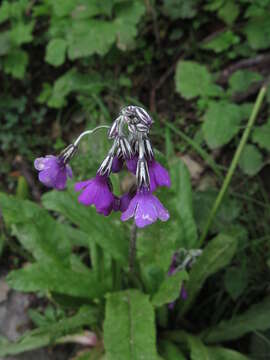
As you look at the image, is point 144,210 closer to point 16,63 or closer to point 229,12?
point 229,12

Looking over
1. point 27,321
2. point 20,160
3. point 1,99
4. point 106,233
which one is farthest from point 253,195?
point 1,99

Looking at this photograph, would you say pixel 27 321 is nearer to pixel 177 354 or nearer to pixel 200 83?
pixel 177 354

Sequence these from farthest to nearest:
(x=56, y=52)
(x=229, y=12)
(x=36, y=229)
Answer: (x=56, y=52)
(x=229, y=12)
(x=36, y=229)

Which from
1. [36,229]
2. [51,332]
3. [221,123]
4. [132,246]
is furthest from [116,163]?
[221,123]

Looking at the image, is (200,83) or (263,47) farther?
(263,47)

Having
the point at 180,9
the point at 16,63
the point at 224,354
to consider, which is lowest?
the point at 224,354

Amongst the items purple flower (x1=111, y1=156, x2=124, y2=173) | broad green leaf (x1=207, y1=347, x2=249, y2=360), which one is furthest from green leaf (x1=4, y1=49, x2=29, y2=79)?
broad green leaf (x1=207, y1=347, x2=249, y2=360)
